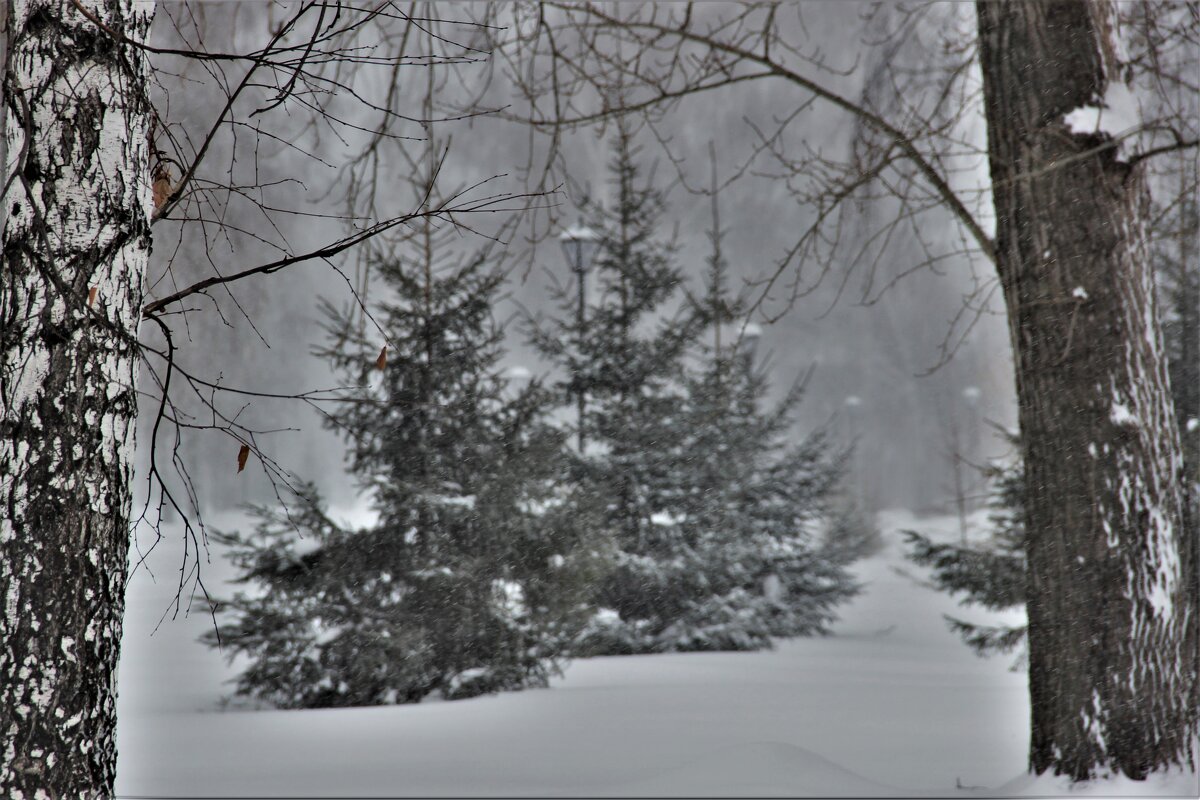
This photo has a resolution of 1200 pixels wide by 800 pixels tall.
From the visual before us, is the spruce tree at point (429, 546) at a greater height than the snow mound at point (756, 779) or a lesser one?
Result: greater

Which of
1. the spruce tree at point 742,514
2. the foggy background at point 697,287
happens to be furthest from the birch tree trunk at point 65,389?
the spruce tree at point 742,514

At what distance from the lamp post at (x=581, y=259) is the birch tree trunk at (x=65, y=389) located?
21.0ft

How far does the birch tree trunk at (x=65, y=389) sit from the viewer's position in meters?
1.32

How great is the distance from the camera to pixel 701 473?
941cm

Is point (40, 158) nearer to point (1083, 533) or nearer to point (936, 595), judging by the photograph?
point (1083, 533)

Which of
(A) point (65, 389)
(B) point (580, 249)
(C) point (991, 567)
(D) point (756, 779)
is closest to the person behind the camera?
(A) point (65, 389)

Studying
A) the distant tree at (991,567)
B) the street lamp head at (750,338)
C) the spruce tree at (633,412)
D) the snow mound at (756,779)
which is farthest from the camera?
the street lamp head at (750,338)

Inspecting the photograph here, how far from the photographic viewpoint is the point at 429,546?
20.0 feet

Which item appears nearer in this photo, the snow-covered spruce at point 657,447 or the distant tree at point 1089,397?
the distant tree at point 1089,397

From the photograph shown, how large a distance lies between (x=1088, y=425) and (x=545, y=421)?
13.6 feet

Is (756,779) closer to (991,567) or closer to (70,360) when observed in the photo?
(70,360)

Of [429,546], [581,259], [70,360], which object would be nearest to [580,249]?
[581,259]

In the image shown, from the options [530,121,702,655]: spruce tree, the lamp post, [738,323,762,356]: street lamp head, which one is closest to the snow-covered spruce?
[530,121,702,655]: spruce tree

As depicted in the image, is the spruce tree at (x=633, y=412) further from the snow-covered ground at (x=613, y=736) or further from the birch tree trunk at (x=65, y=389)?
the birch tree trunk at (x=65, y=389)
